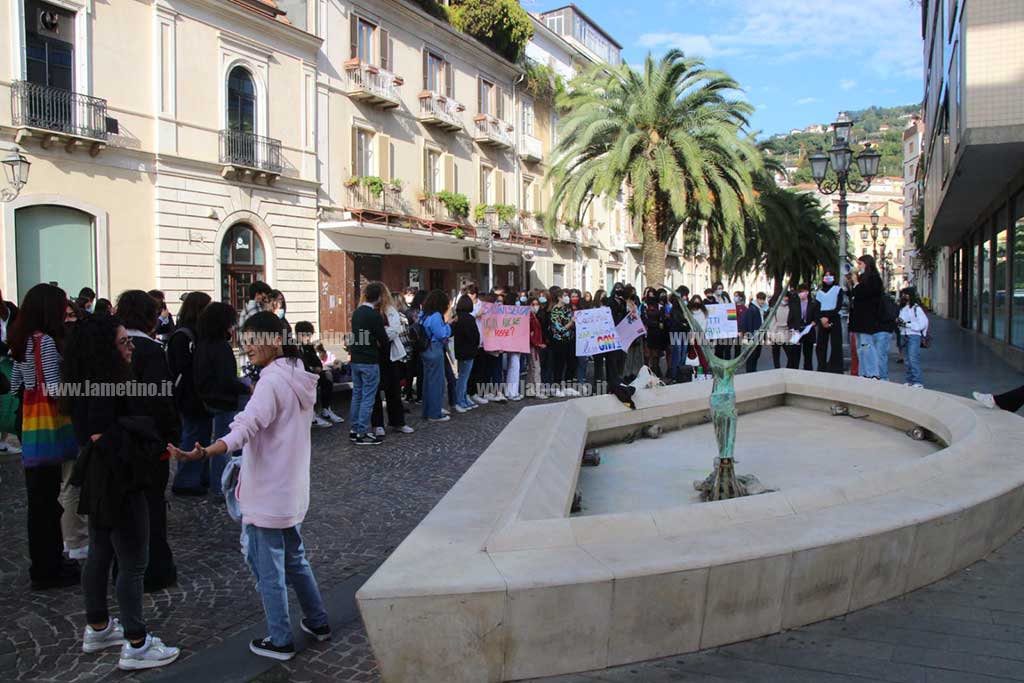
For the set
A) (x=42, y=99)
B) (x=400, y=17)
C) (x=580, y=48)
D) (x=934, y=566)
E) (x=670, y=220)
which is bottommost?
(x=934, y=566)

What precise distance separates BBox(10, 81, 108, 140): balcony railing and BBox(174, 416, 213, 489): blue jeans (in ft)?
42.1

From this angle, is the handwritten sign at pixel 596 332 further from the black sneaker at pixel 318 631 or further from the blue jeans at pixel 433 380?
the black sneaker at pixel 318 631

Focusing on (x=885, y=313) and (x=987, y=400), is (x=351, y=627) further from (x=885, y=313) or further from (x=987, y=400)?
(x=885, y=313)

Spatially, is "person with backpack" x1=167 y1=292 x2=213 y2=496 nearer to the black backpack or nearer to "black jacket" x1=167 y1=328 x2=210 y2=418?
"black jacket" x1=167 y1=328 x2=210 y2=418

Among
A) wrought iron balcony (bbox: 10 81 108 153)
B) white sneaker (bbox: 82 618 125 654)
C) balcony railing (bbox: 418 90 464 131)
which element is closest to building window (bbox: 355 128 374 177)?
balcony railing (bbox: 418 90 464 131)

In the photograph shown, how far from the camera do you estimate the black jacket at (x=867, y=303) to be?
11.1 metres

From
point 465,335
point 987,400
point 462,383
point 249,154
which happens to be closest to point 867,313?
point 987,400

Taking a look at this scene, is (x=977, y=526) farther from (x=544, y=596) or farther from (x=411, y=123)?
(x=411, y=123)

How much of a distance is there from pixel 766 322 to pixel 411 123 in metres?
25.1

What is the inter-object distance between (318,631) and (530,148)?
113ft

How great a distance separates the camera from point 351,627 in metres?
4.10

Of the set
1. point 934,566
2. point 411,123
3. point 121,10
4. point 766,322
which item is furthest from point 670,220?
point 934,566

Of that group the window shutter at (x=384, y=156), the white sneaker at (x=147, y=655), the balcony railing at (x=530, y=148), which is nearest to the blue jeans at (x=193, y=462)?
the white sneaker at (x=147, y=655)

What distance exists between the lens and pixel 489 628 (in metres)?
3.12
